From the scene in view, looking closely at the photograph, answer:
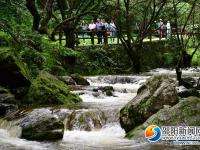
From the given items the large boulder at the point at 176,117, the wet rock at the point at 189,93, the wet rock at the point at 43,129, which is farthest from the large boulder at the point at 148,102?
the wet rock at the point at 189,93

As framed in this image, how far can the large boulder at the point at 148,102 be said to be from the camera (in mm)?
11289

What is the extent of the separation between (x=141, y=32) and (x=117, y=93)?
286 inches

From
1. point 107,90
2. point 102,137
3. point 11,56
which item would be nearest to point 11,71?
point 11,56

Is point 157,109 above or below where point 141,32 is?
below

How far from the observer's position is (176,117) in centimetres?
1043

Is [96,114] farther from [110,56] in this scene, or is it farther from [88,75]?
[110,56]

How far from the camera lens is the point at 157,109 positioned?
11453mm

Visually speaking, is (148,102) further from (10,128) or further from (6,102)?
(6,102)

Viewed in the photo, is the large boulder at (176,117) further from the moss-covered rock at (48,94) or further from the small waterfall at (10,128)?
the moss-covered rock at (48,94)

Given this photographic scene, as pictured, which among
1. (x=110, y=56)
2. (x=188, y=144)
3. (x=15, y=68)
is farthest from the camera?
(x=110, y=56)

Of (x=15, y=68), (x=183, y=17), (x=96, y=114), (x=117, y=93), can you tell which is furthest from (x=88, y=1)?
(x=96, y=114)

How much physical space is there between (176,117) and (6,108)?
16.8ft

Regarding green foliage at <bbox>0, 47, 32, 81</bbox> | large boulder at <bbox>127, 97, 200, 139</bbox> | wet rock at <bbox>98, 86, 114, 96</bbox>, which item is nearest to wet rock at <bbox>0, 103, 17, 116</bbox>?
green foliage at <bbox>0, 47, 32, 81</bbox>

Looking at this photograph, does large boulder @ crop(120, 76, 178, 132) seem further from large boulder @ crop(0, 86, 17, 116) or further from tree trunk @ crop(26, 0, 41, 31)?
tree trunk @ crop(26, 0, 41, 31)
